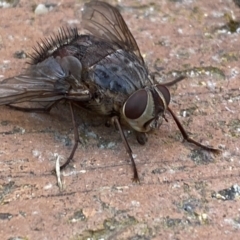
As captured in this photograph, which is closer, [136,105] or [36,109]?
[136,105]

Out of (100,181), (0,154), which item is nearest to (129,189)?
(100,181)

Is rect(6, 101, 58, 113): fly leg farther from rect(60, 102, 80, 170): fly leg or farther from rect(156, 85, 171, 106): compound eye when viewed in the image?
rect(156, 85, 171, 106): compound eye

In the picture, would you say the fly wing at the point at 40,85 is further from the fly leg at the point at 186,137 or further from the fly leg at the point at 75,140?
the fly leg at the point at 186,137

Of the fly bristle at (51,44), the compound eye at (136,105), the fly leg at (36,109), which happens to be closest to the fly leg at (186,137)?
the compound eye at (136,105)

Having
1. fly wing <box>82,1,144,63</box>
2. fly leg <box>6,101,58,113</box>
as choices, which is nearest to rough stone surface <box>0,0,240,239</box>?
fly leg <box>6,101,58,113</box>

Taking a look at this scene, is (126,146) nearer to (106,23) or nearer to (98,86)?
(98,86)

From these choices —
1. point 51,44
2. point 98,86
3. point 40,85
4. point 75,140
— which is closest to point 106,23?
point 51,44
